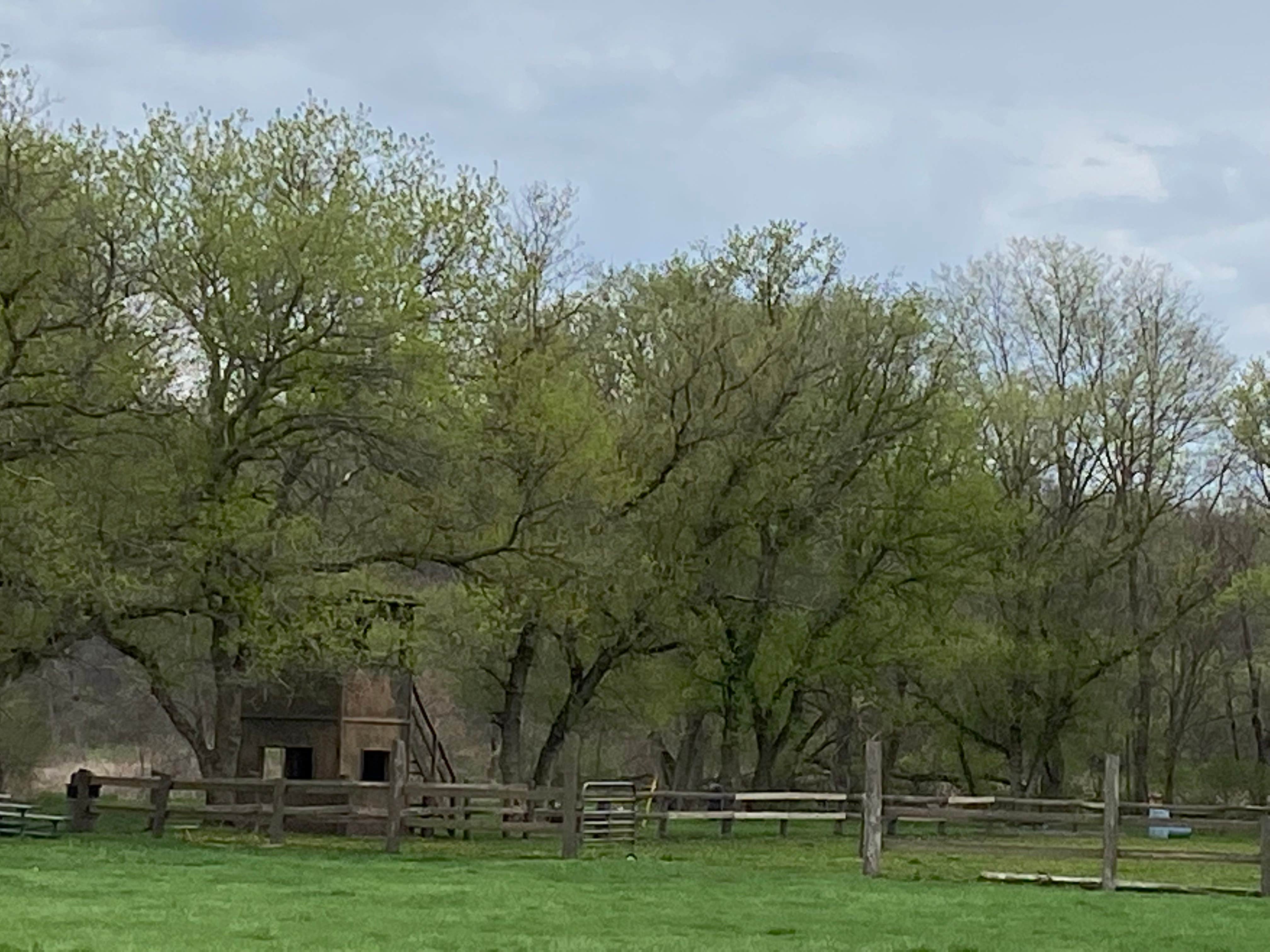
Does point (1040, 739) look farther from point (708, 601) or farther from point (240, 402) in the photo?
point (240, 402)

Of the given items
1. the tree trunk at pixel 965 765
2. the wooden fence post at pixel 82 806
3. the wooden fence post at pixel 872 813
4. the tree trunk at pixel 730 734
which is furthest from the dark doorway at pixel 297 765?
the tree trunk at pixel 965 765

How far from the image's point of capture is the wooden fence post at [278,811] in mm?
24531

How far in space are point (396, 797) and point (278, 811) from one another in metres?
1.76

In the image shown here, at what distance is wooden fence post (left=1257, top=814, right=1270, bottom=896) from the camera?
791 inches

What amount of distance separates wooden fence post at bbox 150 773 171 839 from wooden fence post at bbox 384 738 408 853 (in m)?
3.40

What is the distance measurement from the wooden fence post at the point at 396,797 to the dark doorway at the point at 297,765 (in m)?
10.0

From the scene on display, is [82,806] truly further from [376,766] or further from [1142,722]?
[1142,722]

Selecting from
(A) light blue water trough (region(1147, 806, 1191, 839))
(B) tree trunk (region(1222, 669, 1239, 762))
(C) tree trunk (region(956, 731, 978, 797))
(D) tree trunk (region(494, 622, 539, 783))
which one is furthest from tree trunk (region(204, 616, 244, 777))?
(B) tree trunk (region(1222, 669, 1239, 762))

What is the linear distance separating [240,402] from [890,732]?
73.6ft

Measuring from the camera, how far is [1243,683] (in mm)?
53938

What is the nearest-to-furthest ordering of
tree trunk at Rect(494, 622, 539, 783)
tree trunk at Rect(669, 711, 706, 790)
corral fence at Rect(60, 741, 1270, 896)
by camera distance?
1. corral fence at Rect(60, 741, 1270, 896)
2. tree trunk at Rect(494, 622, 539, 783)
3. tree trunk at Rect(669, 711, 706, 790)

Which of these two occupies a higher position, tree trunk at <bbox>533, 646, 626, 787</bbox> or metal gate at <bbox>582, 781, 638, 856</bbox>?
tree trunk at <bbox>533, 646, 626, 787</bbox>

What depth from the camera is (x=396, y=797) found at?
23.9 meters

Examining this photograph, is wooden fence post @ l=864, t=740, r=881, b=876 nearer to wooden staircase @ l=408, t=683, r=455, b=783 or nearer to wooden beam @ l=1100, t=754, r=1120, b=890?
wooden beam @ l=1100, t=754, r=1120, b=890
